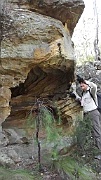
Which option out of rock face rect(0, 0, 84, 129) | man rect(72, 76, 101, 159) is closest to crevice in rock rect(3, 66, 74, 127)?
rock face rect(0, 0, 84, 129)

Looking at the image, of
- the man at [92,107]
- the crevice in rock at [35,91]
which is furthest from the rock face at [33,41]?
the man at [92,107]

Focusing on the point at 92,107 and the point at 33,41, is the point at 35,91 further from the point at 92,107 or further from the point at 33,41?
the point at 33,41

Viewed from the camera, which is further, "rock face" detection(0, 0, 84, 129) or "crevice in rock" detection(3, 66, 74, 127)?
"crevice in rock" detection(3, 66, 74, 127)

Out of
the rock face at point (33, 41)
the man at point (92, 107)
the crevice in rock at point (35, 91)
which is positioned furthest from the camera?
the crevice in rock at point (35, 91)

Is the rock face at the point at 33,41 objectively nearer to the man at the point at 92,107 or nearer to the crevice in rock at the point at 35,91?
the crevice in rock at the point at 35,91

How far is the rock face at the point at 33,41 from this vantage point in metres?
5.81

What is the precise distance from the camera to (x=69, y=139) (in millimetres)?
7355

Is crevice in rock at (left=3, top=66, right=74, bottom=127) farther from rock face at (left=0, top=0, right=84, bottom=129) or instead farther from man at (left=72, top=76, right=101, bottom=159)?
man at (left=72, top=76, right=101, bottom=159)

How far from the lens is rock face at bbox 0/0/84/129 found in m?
5.81

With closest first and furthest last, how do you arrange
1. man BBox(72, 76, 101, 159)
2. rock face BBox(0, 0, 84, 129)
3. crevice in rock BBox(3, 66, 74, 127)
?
rock face BBox(0, 0, 84, 129) < man BBox(72, 76, 101, 159) < crevice in rock BBox(3, 66, 74, 127)

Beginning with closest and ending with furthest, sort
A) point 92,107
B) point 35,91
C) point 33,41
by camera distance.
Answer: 1. point 33,41
2. point 92,107
3. point 35,91

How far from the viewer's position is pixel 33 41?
6.00m

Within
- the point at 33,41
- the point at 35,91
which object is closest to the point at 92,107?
the point at 35,91

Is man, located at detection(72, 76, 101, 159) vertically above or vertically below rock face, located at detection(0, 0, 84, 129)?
below
